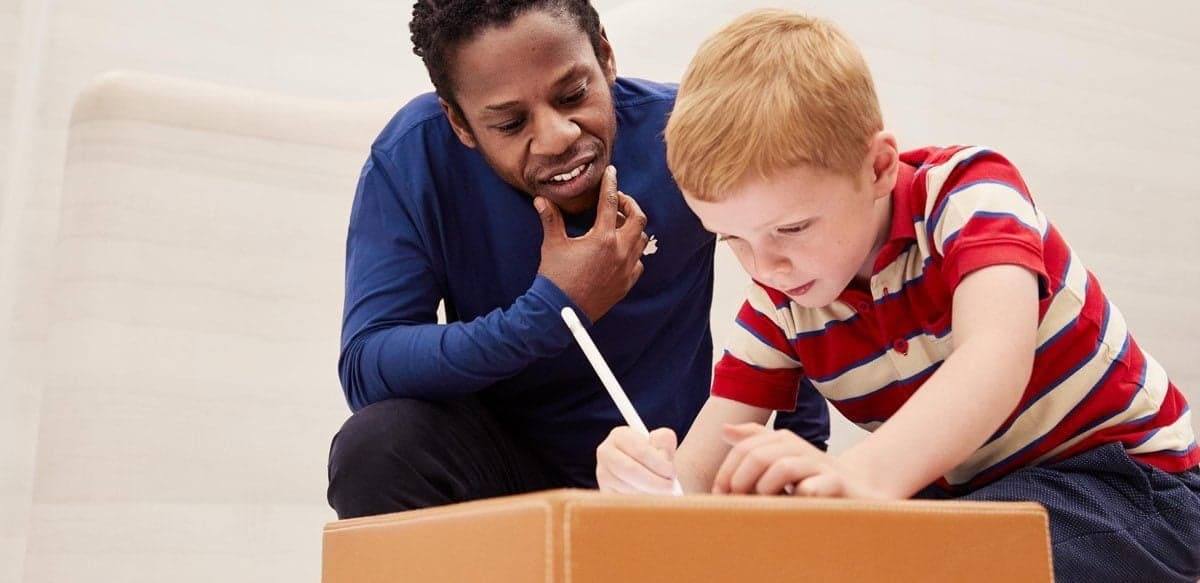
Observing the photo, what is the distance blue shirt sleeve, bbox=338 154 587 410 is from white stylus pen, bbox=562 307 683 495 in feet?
0.12

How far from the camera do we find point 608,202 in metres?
0.99

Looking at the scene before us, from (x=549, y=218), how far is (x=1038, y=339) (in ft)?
1.29

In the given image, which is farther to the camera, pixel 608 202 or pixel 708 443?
pixel 608 202

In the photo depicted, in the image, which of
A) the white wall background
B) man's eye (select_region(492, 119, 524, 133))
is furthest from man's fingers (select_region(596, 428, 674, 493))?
the white wall background

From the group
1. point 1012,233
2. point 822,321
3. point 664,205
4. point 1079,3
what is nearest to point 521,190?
point 664,205

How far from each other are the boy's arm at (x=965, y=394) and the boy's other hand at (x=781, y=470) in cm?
3

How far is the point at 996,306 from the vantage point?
69 centimetres

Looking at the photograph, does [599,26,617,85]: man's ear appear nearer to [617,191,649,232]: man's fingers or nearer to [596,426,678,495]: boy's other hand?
[617,191,649,232]: man's fingers

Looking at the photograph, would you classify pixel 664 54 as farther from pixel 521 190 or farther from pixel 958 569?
pixel 958 569

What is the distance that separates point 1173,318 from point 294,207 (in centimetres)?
117

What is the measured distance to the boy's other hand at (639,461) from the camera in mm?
671

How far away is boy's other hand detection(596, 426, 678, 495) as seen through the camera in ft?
2.20

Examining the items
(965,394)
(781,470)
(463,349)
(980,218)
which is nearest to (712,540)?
(781,470)

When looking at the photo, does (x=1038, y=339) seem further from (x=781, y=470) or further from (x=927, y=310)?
(x=781, y=470)
